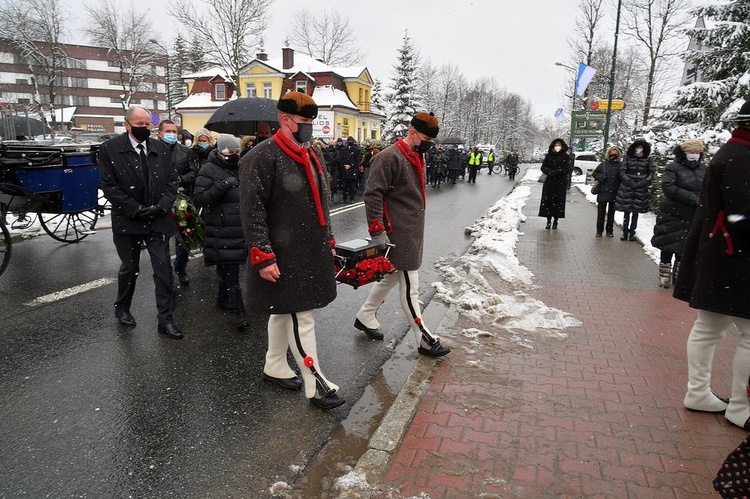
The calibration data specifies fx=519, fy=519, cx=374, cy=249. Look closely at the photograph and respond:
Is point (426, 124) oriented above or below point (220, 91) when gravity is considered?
below

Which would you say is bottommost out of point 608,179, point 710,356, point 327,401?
point 327,401

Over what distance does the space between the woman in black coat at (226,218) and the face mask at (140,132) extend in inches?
22.7

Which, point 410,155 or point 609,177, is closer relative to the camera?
point 410,155

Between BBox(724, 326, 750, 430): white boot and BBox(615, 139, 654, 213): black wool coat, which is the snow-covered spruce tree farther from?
BBox(724, 326, 750, 430): white boot

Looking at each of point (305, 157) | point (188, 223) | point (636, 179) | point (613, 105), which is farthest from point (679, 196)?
point (613, 105)

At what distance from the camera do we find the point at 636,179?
32.2 ft

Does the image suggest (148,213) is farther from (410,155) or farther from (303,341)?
(410,155)

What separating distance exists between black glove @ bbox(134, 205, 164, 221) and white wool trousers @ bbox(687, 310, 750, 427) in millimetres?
4483

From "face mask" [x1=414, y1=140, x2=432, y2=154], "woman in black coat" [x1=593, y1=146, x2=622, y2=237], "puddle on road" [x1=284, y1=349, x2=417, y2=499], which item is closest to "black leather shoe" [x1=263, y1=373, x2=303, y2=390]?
"puddle on road" [x1=284, y1=349, x2=417, y2=499]

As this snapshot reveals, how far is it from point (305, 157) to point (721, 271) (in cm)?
279

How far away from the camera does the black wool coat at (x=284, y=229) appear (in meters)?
3.23

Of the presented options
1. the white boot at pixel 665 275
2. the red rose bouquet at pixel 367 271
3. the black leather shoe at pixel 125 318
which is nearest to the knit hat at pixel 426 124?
the red rose bouquet at pixel 367 271

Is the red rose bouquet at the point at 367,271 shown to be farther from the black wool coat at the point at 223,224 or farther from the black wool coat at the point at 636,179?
the black wool coat at the point at 636,179

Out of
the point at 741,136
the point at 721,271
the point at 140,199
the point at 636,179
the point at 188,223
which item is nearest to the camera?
the point at 741,136
